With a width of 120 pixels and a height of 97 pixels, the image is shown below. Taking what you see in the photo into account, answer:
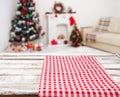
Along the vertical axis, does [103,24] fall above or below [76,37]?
above

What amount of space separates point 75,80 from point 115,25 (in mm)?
4387

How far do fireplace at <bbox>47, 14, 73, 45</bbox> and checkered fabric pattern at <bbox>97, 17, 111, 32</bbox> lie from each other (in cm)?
82

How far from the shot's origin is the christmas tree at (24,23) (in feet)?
17.2

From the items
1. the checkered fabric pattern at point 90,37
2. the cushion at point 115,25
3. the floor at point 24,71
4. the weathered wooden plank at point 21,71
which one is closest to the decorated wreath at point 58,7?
the checkered fabric pattern at point 90,37

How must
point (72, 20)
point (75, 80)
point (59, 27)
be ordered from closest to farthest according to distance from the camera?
point (75, 80) → point (72, 20) → point (59, 27)

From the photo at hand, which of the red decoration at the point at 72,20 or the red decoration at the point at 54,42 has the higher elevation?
the red decoration at the point at 72,20

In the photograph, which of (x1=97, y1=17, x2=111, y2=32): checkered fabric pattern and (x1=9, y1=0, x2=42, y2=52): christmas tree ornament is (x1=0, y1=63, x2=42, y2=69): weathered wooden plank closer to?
(x1=9, y1=0, x2=42, y2=52): christmas tree ornament

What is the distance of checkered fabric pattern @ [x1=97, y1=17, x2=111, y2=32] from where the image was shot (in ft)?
17.9

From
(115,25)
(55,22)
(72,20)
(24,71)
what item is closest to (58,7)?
(55,22)

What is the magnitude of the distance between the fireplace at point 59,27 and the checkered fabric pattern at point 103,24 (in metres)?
0.82

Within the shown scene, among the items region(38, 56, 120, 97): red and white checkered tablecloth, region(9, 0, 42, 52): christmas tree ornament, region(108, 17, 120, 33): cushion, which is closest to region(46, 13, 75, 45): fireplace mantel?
region(9, 0, 42, 52): christmas tree ornament

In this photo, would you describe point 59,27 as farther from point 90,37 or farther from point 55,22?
point 90,37

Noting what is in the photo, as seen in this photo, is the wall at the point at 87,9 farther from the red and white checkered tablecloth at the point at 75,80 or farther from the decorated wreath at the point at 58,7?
the red and white checkered tablecloth at the point at 75,80

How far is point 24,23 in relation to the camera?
5.30 metres
